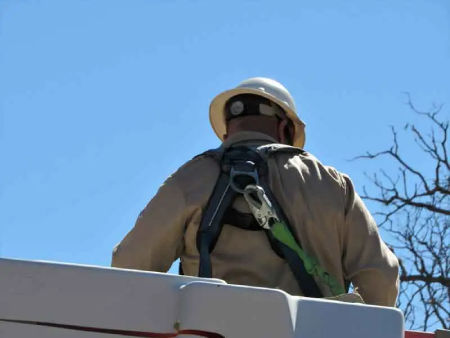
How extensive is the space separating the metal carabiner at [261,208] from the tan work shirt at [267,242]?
57 millimetres

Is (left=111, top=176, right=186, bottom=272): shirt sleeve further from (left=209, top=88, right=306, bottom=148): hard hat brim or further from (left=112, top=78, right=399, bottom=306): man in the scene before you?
(left=209, top=88, right=306, bottom=148): hard hat brim

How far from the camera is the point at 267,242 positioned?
4223 millimetres

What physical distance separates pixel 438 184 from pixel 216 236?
6628 millimetres

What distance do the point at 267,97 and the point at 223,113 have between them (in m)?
0.32

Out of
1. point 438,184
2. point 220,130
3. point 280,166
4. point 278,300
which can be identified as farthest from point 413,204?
point 278,300

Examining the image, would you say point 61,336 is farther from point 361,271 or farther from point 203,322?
point 361,271

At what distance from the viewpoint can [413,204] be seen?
34.4 ft

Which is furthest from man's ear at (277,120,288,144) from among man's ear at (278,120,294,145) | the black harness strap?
the black harness strap

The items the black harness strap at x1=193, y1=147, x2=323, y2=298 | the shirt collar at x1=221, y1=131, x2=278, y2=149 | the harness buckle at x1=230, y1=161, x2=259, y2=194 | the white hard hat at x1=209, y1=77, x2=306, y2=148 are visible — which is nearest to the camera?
the black harness strap at x1=193, y1=147, x2=323, y2=298

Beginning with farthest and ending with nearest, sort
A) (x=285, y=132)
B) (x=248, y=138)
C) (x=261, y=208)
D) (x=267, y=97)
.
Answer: (x=285, y=132), (x=267, y=97), (x=248, y=138), (x=261, y=208)

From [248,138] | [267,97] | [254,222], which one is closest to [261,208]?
[254,222]

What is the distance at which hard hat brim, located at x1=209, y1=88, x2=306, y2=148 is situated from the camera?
4883mm

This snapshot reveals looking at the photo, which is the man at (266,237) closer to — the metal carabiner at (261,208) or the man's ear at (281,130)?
the metal carabiner at (261,208)

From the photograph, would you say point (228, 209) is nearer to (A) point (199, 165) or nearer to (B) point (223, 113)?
(A) point (199, 165)
